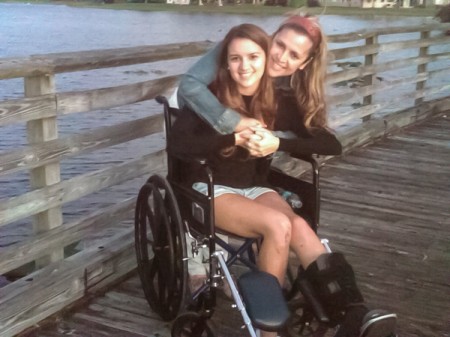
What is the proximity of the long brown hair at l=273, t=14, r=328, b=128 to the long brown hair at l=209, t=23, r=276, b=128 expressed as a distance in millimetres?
133

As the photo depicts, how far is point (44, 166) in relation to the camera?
3080 millimetres

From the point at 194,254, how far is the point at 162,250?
13 cm

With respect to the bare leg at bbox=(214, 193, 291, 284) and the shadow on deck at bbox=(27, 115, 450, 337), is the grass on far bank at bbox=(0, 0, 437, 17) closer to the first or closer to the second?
the shadow on deck at bbox=(27, 115, 450, 337)

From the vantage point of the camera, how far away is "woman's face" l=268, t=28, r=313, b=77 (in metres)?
2.83

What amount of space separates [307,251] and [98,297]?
1.08 m

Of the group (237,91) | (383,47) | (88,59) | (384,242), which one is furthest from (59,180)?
(383,47)

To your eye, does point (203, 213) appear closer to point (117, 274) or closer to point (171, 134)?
point (171, 134)

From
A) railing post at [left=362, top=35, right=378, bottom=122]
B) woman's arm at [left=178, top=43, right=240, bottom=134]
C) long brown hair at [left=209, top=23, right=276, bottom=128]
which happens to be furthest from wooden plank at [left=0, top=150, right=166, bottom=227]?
railing post at [left=362, top=35, right=378, bottom=122]

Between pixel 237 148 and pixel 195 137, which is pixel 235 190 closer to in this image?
pixel 237 148

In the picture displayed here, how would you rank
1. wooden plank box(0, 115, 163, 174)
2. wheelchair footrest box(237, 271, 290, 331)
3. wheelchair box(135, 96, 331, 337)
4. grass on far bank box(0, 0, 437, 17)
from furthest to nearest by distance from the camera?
grass on far bank box(0, 0, 437, 17) < wooden plank box(0, 115, 163, 174) < wheelchair box(135, 96, 331, 337) < wheelchair footrest box(237, 271, 290, 331)

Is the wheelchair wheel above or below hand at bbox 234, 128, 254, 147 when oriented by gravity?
below

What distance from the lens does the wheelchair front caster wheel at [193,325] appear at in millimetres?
2717

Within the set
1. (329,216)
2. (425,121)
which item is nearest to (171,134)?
(329,216)

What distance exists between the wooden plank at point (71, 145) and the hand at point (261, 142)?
832mm
